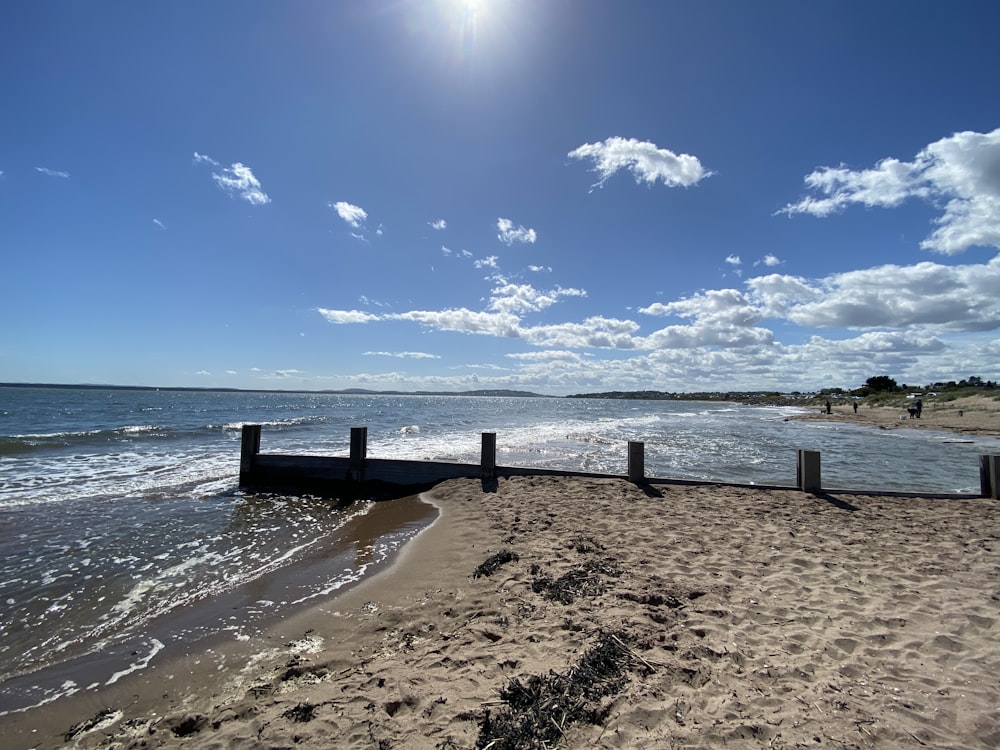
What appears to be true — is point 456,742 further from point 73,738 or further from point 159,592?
point 159,592

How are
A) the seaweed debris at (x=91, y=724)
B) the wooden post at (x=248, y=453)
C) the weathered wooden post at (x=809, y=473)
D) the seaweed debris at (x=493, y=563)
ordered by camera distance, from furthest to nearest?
the wooden post at (x=248, y=453)
the weathered wooden post at (x=809, y=473)
the seaweed debris at (x=493, y=563)
the seaweed debris at (x=91, y=724)

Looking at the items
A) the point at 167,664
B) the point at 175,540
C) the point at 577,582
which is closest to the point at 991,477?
the point at 577,582

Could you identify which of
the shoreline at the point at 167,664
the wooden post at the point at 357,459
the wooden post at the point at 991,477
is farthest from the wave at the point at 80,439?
the wooden post at the point at 991,477

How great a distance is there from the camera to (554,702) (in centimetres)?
325

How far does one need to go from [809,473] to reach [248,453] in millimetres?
12936

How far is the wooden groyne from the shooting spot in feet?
36.8

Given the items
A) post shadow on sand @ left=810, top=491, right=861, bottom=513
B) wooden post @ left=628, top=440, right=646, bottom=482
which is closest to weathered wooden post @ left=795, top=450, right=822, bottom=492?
post shadow on sand @ left=810, top=491, right=861, bottom=513

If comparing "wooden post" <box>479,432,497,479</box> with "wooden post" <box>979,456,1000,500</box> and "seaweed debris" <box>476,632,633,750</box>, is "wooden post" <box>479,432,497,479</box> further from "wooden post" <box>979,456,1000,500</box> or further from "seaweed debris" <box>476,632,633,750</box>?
"wooden post" <box>979,456,1000,500</box>

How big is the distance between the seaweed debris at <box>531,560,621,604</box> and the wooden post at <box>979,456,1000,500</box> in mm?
A: 8683

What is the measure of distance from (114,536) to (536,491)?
7695 mm

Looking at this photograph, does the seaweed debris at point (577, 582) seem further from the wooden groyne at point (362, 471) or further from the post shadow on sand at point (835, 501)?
the post shadow on sand at point (835, 501)

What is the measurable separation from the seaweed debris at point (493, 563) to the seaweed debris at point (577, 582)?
513 millimetres

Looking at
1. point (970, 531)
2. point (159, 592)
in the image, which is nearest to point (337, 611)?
point (159, 592)

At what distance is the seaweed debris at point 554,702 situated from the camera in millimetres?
2955
